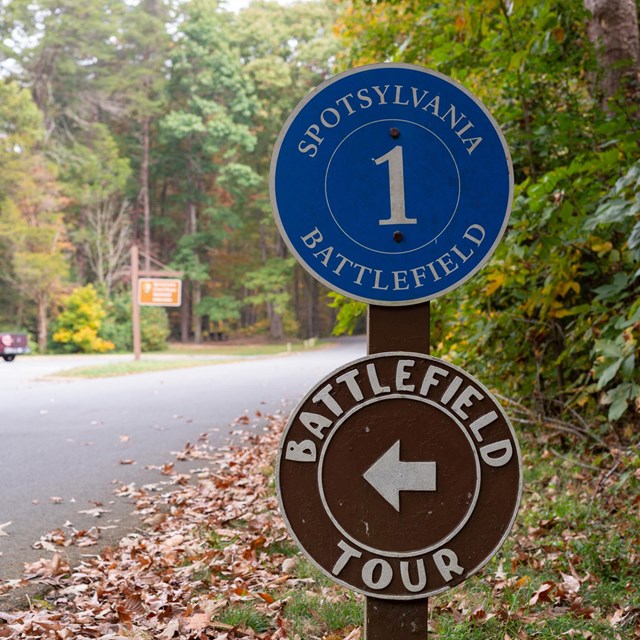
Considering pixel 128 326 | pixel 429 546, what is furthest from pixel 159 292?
pixel 429 546

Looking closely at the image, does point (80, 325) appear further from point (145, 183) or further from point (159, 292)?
point (145, 183)

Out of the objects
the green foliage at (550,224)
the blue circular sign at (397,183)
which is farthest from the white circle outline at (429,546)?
the green foliage at (550,224)

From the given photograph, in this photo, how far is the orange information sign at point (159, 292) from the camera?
28969 mm

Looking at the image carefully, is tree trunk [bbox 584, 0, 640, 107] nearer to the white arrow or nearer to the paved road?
the white arrow

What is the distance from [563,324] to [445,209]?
5212mm

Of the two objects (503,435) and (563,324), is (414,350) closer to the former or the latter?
(503,435)

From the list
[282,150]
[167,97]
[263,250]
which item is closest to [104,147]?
[167,97]

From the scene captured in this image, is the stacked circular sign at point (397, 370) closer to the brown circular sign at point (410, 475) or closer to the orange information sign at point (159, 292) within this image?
the brown circular sign at point (410, 475)

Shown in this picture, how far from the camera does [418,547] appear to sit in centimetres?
205

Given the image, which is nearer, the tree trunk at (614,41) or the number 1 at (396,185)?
the number 1 at (396,185)

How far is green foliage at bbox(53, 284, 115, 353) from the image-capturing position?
117ft

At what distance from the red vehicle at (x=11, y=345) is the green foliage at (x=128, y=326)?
1027cm

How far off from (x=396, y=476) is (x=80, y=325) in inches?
1413

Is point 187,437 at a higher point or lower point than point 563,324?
lower
